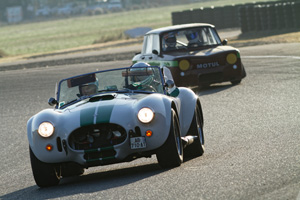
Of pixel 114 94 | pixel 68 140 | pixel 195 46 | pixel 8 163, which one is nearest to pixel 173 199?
pixel 68 140

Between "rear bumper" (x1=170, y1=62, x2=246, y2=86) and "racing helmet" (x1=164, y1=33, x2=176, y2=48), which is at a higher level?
"racing helmet" (x1=164, y1=33, x2=176, y2=48)

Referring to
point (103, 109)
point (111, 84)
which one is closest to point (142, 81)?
point (111, 84)

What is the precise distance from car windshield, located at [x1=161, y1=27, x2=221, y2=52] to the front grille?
33.0ft

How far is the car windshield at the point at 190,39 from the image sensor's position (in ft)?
59.1

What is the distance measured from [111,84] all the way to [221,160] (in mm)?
1734

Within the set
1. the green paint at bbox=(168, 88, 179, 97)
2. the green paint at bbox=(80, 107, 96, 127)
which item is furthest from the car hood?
the green paint at bbox=(168, 88, 179, 97)

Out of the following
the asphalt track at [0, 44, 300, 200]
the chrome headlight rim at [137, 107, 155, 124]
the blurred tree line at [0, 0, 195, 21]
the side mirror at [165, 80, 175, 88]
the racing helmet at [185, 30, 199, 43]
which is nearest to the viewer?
the asphalt track at [0, 44, 300, 200]

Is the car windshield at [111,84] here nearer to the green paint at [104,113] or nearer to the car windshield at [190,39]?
the green paint at [104,113]

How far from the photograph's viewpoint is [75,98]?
30.6 feet

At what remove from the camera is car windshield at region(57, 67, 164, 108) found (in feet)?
30.6

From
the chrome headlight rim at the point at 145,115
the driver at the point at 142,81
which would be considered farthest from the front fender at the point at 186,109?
the chrome headlight rim at the point at 145,115

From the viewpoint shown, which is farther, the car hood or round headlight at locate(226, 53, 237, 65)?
round headlight at locate(226, 53, 237, 65)

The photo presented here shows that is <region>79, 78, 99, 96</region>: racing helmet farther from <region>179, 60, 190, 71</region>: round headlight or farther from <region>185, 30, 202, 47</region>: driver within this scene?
<region>185, 30, 202, 47</region>: driver

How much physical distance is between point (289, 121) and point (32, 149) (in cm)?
443
